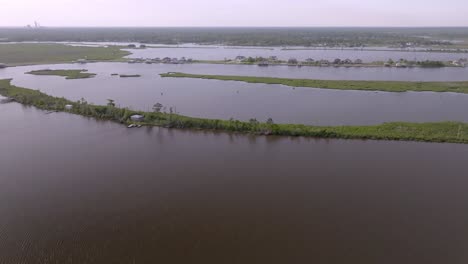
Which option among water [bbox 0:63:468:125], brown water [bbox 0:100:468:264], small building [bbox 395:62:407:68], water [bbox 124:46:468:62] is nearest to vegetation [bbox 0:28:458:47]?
water [bbox 124:46:468:62]

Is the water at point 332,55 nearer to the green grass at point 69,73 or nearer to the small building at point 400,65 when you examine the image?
the small building at point 400,65

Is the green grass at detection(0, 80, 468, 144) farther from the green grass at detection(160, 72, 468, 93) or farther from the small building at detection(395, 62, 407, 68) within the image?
the small building at detection(395, 62, 407, 68)

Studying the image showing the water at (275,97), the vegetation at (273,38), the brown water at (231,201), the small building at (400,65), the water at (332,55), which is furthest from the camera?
the vegetation at (273,38)

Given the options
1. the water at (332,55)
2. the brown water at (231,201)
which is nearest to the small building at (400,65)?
the water at (332,55)

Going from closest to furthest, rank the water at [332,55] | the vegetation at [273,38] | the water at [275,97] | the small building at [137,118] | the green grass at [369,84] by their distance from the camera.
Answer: the small building at [137,118] < the water at [275,97] < the green grass at [369,84] < the water at [332,55] < the vegetation at [273,38]

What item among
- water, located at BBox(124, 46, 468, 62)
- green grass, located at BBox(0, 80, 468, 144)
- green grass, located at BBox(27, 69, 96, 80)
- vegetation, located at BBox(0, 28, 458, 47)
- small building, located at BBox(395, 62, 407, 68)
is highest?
vegetation, located at BBox(0, 28, 458, 47)

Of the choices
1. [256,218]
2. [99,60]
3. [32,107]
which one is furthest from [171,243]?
[99,60]

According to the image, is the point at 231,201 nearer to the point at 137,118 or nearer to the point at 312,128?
the point at 312,128

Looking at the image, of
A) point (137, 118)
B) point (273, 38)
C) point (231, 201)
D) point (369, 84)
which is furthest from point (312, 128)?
point (273, 38)
